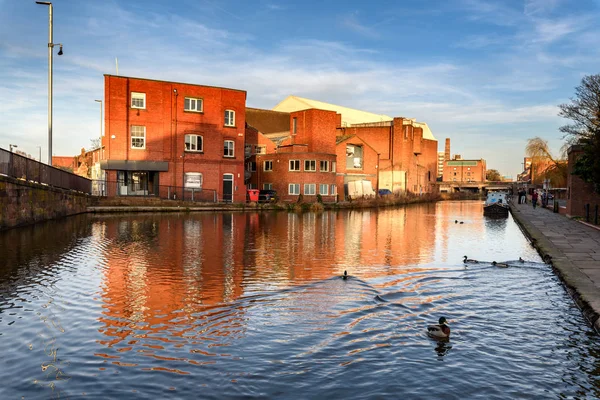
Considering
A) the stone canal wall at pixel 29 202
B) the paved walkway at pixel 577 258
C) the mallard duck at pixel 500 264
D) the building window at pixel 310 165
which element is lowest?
the mallard duck at pixel 500 264

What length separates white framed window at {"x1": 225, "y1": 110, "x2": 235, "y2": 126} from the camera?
44750mm

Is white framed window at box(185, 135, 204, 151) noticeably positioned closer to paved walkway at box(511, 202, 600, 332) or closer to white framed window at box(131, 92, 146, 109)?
white framed window at box(131, 92, 146, 109)

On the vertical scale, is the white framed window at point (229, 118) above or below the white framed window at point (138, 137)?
above

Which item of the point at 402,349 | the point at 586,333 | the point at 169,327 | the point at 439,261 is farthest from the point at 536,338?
the point at 439,261

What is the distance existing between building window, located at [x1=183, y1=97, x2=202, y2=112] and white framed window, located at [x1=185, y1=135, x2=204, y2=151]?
2.42 metres

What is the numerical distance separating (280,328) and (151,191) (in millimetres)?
37036

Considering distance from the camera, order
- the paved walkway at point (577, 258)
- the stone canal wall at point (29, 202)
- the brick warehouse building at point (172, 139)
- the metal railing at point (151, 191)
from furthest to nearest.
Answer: the brick warehouse building at point (172, 139), the metal railing at point (151, 191), the stone canal wall at point (29, 202), the paved walkway at point (577, 258)

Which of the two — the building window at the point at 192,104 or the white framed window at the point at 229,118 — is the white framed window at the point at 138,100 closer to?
the building window at the point at 192,104

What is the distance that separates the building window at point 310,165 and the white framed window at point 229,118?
10489mm

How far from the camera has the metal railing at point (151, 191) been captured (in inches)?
1553

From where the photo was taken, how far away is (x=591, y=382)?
19.1ft

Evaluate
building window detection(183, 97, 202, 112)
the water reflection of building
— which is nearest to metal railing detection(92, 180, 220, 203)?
building window detection(183, 97, 202, 112)

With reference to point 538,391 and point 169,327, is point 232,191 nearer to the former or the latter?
point 169,327

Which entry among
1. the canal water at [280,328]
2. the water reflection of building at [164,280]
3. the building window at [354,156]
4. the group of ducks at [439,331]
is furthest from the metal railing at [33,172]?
the building window at [354,156]
